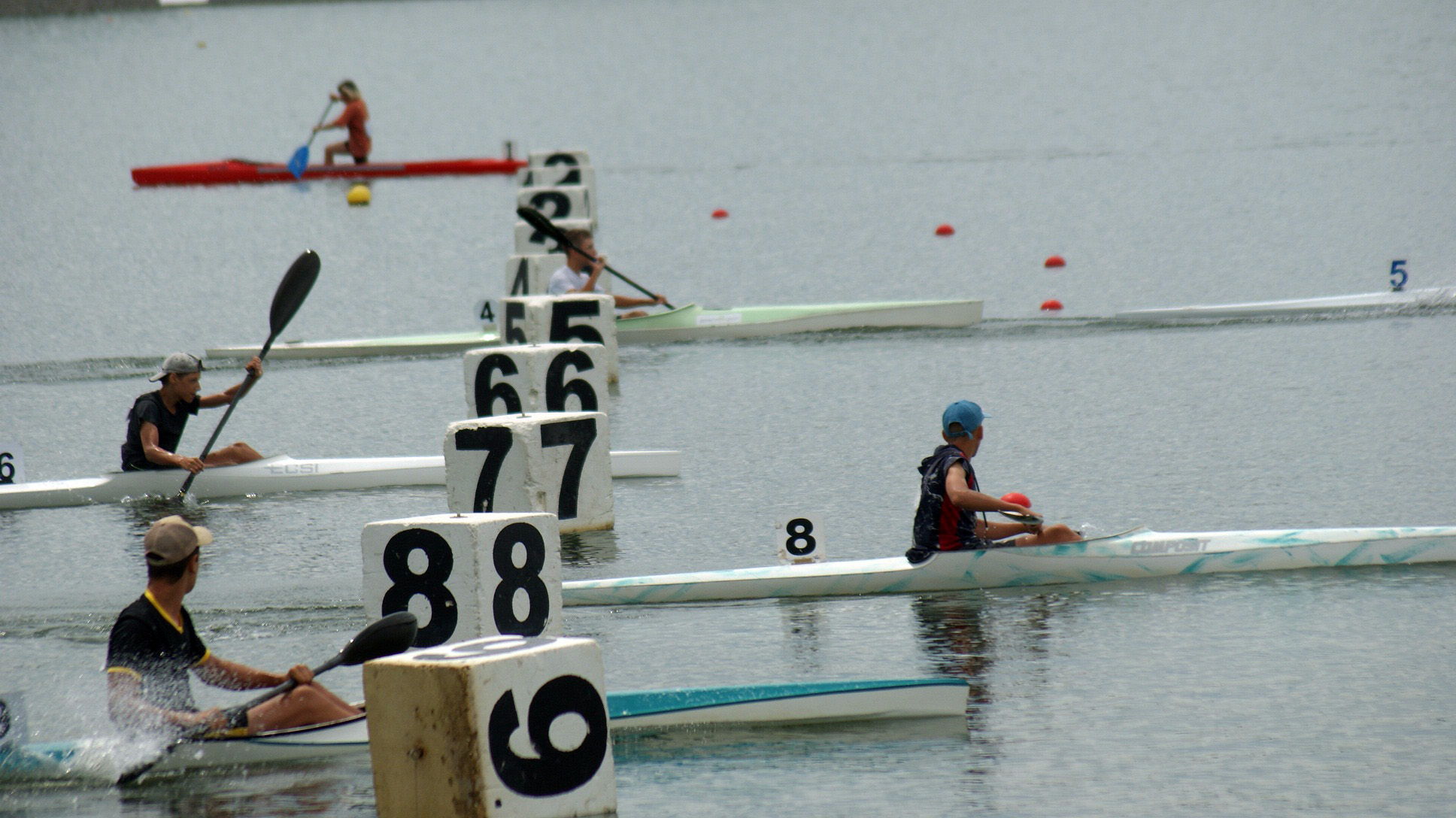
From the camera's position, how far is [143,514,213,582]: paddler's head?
6680mm

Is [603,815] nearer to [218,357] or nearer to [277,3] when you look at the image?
[218,357]

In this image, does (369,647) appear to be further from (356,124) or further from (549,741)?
(356,124)

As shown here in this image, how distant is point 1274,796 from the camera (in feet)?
21.5

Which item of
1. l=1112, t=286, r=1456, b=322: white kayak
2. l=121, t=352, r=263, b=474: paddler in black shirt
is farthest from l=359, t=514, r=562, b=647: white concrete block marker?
l=1112, t=286, r=1456, b=322: white kayak

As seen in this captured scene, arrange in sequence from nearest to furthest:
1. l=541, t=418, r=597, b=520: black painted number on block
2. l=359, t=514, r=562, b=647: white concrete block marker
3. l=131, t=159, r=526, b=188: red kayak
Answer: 1. l=359, t=514, r=562, b=647: white concrete block marker
2. l=541, t=418, r=597, b=520: black painted number on block
3. l=131, t=159, r=526, b=188: red kayak

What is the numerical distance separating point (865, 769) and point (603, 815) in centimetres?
109

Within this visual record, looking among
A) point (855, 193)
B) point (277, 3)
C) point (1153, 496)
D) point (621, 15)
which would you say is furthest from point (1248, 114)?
point (277, 3)

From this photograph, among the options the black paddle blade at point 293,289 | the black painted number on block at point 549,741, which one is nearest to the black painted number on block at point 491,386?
the black paddle blade at point 293,289

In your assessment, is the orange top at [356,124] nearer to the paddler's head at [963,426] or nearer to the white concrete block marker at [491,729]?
the paddler's head at [963,426]

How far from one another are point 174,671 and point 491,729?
5.01 feet

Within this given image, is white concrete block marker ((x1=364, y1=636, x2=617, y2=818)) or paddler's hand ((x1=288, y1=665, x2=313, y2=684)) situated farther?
paddler's hand ((x1=288, y1=665, x2=313, y2=684))

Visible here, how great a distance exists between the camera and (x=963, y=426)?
30.8ft

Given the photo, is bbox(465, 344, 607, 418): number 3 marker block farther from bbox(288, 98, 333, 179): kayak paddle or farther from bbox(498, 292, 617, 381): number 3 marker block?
bbox(288, 98, 333, 179): kayak paddle

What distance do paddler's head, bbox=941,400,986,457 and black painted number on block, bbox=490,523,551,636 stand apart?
2273 mm
